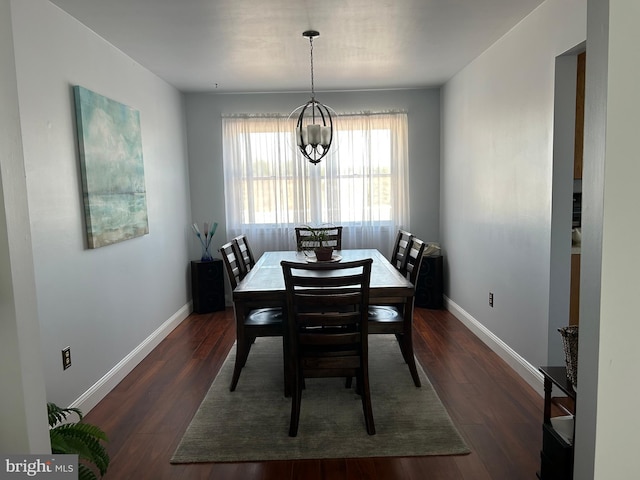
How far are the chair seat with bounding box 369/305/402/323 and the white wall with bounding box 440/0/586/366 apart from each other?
2.95 feet

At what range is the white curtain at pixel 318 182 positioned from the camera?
17.3 ft

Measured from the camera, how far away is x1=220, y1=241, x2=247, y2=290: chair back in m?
3.25

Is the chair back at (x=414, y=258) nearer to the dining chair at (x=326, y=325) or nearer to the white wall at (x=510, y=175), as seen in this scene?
the white wall at (x=510, y=175)

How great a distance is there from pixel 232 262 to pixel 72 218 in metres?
1.12

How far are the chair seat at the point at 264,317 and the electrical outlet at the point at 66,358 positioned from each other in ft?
3.39

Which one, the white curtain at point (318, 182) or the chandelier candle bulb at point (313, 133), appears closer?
the chandelier candle bulb at point (313, 133)

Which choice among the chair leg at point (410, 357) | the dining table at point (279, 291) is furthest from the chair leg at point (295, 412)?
the chair leg at point (410, 357)

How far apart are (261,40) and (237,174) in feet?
7.06

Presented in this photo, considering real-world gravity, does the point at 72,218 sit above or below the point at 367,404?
above

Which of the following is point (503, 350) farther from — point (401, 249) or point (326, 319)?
point (326, 319)

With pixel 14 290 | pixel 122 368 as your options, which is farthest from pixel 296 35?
pixel 122 368

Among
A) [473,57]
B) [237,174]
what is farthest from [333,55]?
[237,174]

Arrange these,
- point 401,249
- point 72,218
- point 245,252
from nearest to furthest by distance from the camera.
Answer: point 72,218 < point 401,249 < point 245,252

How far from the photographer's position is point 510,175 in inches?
134
